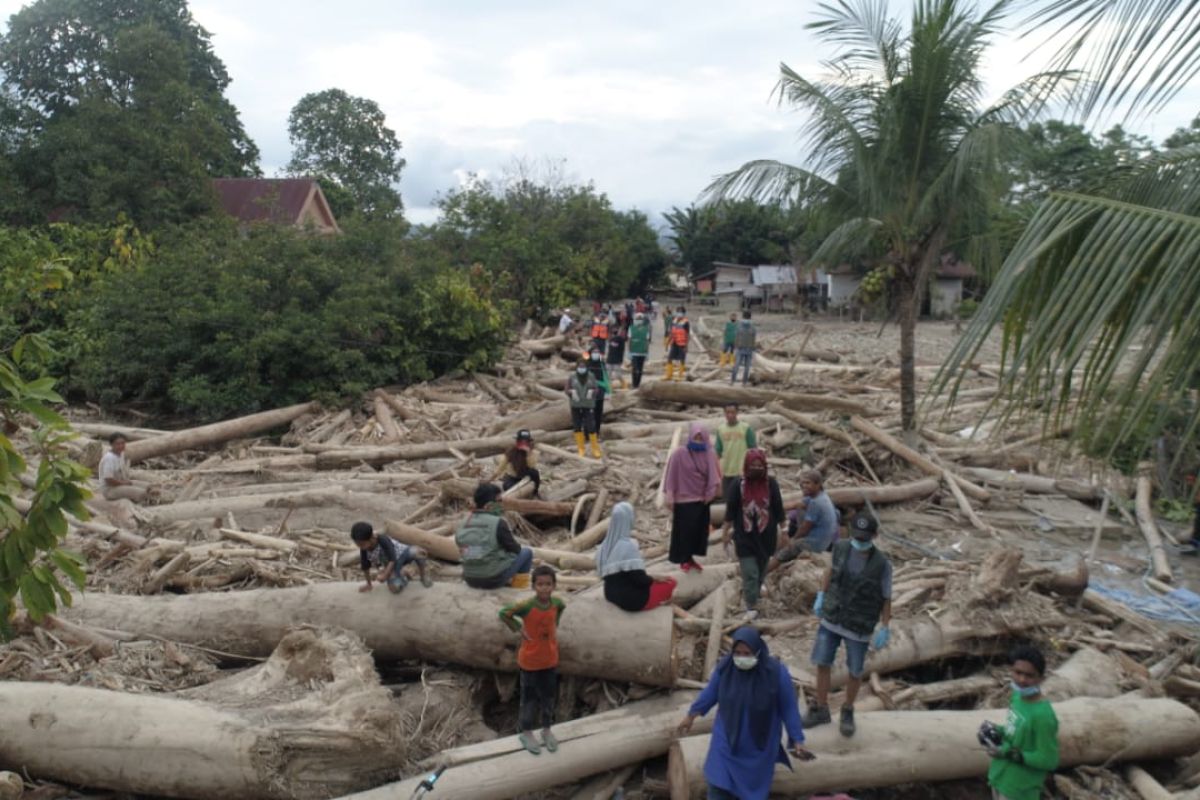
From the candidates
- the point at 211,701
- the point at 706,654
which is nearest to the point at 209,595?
the point at 211,701

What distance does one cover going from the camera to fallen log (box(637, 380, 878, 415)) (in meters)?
13.3

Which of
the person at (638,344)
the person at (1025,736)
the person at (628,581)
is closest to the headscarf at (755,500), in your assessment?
the person at (628,581)

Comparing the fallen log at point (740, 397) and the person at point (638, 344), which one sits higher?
the person at point (638, 344)

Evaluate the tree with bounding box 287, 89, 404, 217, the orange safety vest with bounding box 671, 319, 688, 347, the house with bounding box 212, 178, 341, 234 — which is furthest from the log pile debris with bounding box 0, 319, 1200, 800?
the tree with bounding box 287, 89, 404, 217

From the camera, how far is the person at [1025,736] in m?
4.10

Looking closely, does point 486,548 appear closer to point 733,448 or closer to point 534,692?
point 534,692

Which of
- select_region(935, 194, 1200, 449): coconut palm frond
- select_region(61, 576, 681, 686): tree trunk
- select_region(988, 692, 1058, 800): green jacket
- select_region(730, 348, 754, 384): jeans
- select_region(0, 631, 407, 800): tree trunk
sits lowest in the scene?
select_region(0, 631, 407, 800): tree trunk

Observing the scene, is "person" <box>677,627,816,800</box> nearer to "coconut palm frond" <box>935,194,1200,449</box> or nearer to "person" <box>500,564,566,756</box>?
"person" <box>500,564,566,756</box>

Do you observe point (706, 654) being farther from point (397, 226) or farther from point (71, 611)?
point (397, 226)

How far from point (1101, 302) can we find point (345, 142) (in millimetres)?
46660

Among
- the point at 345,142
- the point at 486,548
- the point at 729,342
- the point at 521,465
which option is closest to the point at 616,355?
the point at 729,342

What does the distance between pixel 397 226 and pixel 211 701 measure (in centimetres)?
1559

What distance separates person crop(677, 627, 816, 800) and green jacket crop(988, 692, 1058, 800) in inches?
40.4

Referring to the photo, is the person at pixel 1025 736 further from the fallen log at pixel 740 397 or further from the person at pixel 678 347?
the person at pixel 678 347
